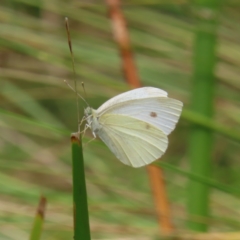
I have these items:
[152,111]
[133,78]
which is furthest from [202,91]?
[133,78]

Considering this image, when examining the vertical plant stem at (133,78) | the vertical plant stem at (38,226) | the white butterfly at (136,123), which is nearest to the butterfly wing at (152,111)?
the white butterfly at (136,123)

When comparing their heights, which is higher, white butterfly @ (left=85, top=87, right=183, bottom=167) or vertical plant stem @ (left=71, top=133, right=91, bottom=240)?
white butterfly @ (left=85, top=87, right=183, bottom=167)

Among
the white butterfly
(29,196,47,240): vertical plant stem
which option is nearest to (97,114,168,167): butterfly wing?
the white butterfly

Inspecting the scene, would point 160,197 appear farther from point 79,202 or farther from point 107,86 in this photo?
point 79,202

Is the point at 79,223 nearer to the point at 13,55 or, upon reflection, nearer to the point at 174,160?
the point at 174,160

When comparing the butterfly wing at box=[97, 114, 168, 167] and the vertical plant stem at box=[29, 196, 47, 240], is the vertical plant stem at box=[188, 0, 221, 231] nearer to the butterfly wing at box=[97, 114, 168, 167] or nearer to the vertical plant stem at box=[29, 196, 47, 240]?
the butterfly wing at box=[97, 114, 168, 167]

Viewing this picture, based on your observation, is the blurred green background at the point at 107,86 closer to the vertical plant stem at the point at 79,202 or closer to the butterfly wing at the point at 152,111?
the butterfly wing at the point at 152,111

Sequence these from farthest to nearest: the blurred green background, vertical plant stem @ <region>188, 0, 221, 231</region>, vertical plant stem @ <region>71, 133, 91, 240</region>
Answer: the blurred green background → vertical plant stem @ <region>188, 0, 221, 231</region> → vertical plant stem @ <region>71, 133, 91, 240</region>
